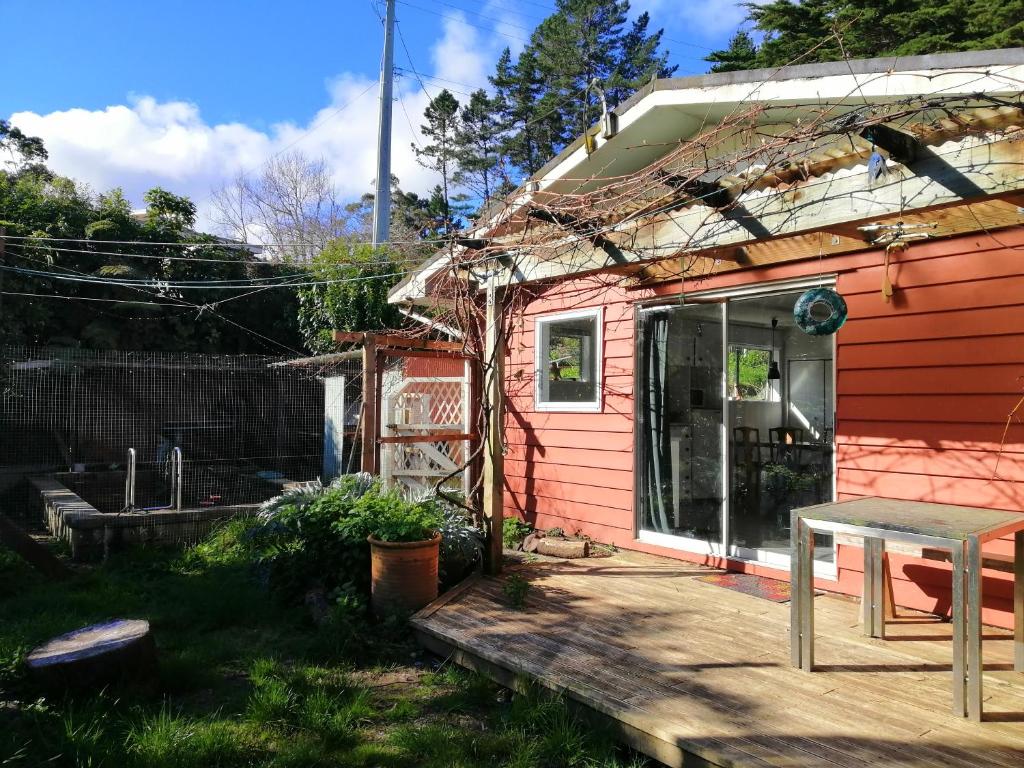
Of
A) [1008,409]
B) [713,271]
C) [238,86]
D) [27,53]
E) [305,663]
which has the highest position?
[238,86]

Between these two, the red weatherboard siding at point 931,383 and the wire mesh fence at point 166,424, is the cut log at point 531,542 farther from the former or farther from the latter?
the wire mesh fence at point 166,424

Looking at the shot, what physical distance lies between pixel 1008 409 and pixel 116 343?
1381 cm

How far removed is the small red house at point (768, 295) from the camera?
332 cm

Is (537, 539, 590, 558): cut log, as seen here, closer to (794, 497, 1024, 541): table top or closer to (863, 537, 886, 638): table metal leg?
(863, 537, 886, 638): table metal leg

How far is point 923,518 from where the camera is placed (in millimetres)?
2785

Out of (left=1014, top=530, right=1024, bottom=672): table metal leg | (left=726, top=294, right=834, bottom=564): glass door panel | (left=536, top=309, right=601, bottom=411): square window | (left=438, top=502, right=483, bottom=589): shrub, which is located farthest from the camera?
(left=726, top=294, right=834, bottom=564): glass door panel

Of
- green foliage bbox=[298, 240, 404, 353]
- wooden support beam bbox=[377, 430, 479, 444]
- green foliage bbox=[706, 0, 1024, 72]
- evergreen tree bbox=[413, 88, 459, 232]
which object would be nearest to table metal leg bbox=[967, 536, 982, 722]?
wooden support beam bbox=[377, 430, 479, 444]

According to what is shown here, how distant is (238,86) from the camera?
47.2ft

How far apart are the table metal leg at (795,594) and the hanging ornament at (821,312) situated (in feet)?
4.52

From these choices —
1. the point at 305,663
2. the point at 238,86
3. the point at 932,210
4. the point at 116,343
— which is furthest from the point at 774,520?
the point at 238,86

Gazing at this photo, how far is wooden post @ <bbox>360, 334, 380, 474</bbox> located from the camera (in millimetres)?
5234

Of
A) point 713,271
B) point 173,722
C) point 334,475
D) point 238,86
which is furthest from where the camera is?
point 238,86

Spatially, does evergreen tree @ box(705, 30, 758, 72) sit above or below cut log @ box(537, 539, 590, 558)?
above

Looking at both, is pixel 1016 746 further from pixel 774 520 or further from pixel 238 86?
pixel 238 86
